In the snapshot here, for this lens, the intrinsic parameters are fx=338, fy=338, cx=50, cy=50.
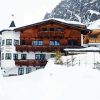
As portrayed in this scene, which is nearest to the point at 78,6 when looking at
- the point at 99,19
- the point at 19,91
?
the point at 99,19

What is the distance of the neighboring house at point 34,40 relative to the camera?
2124 inches

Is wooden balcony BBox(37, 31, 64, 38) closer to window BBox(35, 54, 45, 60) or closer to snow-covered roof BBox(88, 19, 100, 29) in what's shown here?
window BBox(35, 54, 45, 60)

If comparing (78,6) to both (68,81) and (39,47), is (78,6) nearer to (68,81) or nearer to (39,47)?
(39,47)

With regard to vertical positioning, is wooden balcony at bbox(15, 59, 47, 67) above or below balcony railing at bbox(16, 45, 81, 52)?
below

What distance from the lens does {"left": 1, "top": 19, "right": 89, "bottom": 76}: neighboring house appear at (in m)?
53.9

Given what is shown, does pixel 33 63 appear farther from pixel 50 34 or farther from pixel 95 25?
pixel 95 25

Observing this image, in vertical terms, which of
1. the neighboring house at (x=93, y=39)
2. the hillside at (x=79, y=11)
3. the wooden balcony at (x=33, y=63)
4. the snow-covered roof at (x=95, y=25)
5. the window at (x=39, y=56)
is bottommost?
the wooden balcony at (x=33, y=63)

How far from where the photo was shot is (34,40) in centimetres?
5512

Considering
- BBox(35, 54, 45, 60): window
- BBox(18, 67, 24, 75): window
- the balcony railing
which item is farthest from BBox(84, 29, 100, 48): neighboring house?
BBox(18, 67, 24, 75): window

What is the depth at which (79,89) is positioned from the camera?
665 inches

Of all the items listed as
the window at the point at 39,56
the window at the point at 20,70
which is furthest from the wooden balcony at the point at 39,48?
the window at the point at 20,70

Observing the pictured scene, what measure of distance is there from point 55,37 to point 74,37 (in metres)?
3.29

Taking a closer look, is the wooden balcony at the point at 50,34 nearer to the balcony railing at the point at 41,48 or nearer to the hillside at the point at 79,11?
the balcony railing at the point at 41,48

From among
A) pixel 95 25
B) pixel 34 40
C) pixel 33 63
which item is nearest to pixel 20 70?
pixel 33 63
